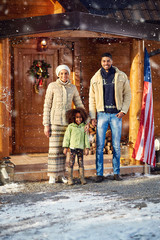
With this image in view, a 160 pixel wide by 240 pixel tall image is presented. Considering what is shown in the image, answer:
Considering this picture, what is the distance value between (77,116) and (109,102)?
718 mm

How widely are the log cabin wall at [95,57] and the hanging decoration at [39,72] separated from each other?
1.11 meters

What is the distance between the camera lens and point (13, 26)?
7715mm

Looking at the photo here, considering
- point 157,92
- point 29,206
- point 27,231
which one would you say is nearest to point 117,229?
point 27,231

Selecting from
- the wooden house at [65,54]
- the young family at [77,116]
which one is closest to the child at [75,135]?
the young family at [77,116]

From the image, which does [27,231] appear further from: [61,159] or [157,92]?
[157,92]

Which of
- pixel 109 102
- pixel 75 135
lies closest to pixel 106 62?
pixel 109 102

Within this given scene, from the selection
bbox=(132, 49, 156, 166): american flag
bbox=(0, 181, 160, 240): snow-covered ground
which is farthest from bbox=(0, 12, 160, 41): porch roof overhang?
bbox=(0, 181, 160, 240): snow-covered ground

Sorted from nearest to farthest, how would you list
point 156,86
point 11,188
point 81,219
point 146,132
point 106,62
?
point 81,219
point 11,188
point 106,62
point 146,132
point 156,86

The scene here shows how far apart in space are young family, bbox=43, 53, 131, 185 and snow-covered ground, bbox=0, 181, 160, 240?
109 cm

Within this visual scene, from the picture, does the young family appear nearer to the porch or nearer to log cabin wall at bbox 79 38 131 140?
the porch

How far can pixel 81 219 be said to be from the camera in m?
5.03

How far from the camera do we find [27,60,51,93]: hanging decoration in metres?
9.92

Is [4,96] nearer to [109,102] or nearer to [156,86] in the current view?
[109,102]

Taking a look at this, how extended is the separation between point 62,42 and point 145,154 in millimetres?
3725
